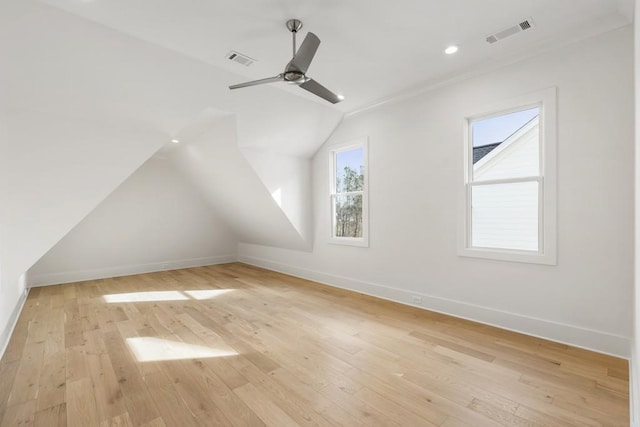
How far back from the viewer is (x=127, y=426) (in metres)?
1.67

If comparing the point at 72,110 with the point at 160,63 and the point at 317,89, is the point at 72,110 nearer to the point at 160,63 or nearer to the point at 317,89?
the point at 160,63

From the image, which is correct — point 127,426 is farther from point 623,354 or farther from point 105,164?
point 623,354

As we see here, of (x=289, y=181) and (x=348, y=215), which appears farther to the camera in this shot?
(x=289, y=181)

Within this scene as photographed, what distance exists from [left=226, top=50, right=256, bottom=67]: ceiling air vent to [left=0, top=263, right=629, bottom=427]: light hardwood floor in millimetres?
2835

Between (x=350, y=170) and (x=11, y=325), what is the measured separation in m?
4.57

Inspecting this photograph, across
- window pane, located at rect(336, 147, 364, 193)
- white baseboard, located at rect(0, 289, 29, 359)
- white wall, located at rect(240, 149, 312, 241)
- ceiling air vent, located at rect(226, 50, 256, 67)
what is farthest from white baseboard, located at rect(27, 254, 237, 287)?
ceiling air vent, located at rect(226, 50, 256, 67)

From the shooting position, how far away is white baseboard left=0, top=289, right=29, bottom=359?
267 cm

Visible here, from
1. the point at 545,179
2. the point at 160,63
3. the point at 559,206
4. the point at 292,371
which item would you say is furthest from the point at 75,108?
the point at 559,206

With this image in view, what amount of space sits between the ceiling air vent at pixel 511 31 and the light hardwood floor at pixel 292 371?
9.29 feet

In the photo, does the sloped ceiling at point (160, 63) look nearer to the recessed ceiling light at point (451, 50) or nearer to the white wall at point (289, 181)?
the recessed ceiling light at point (451, 50)

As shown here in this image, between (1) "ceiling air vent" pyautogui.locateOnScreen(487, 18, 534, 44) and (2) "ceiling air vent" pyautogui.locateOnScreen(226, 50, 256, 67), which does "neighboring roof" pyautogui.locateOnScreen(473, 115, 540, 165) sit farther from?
(2) "ceiling air vent" pyautogui.locateOnScreen(226, 50, 256, 67)

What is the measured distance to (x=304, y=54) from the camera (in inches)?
86.6

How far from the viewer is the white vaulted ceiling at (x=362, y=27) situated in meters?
2.25

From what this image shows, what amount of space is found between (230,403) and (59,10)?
10.4 ft
